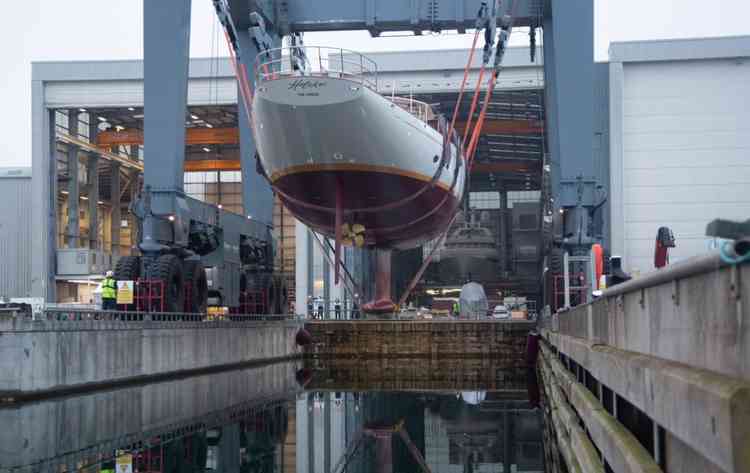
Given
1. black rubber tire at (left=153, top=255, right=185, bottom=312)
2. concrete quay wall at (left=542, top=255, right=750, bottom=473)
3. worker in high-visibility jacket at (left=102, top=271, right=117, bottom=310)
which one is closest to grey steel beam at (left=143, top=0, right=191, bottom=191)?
black rubber tire at (left=153, top=255, right=185, bottom=312)

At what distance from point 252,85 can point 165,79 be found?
859 cm

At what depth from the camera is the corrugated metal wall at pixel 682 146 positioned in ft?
146

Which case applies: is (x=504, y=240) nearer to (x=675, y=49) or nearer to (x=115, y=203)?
(x=675, y=49)

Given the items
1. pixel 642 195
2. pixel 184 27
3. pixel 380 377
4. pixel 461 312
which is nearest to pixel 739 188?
pixel 642 195

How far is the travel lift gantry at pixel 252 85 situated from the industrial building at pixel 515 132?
789 cm

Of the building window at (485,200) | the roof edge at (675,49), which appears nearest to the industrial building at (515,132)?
the roof edge at (675,49)

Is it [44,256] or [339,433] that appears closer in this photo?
[339,433]

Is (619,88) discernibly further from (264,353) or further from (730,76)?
(264,353)

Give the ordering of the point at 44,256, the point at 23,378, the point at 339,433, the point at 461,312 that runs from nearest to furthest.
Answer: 1. the point at 339,433
2. the point at 23,378
3. the point at 44,256
4. the point at 461,312

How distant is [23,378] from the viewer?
18.2 m

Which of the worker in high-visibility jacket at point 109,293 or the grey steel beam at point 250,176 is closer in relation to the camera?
the worker in high-visibility jacket at point 109,293

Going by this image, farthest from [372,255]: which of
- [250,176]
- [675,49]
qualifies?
[675,49]

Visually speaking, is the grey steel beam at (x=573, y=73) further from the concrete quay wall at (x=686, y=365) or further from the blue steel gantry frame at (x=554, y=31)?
the concrete quay wall at (x=686, y=365)

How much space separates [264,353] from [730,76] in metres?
26.4
